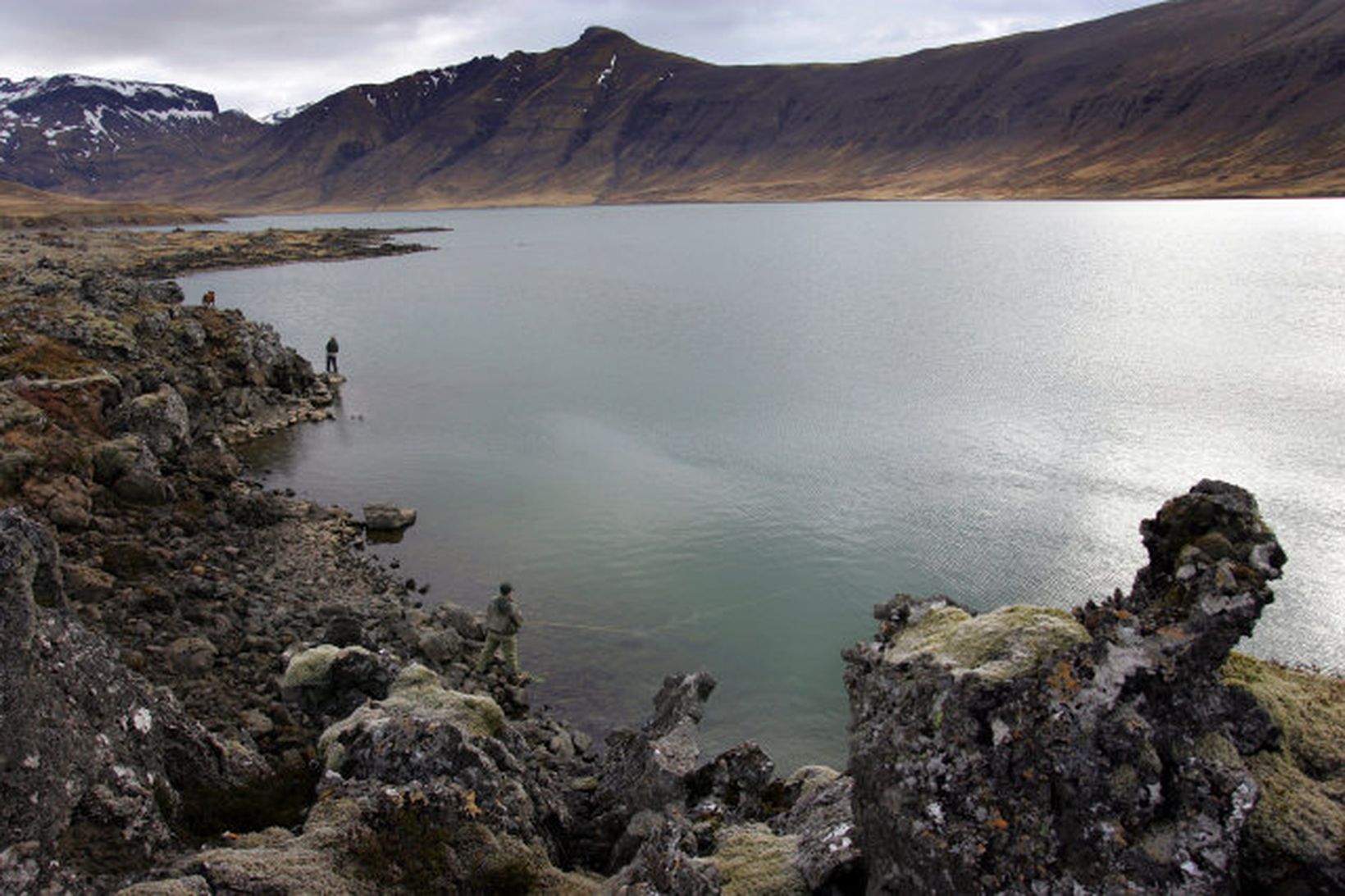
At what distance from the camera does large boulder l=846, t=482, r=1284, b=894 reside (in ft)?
23.4

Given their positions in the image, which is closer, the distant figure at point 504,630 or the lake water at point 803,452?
the distant figure at point 504,630

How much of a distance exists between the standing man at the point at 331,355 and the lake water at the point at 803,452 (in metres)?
2.40

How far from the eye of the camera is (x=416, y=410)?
45.0 metres

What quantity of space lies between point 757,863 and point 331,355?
1930 inches

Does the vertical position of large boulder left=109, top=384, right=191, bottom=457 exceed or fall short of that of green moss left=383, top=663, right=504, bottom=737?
it exceeds it

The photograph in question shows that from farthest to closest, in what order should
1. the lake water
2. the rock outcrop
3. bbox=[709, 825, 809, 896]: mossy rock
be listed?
the lake water < bbox=[709, 825, 809, 896]: mossy rock < the rock outcrop

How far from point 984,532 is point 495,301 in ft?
213

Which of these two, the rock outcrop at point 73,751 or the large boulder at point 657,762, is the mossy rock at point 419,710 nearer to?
the rock outcrop at point 73,751

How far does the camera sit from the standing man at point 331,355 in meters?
50.9

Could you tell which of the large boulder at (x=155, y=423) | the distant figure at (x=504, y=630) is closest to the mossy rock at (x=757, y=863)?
the distant figure at (x=504, y=630)

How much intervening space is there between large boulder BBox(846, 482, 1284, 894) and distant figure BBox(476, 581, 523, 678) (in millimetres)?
11775

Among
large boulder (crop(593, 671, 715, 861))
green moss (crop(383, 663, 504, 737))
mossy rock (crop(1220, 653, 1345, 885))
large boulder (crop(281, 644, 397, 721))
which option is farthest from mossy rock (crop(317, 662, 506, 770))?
mossy rock (crop(1220, 653, 1345, 885))

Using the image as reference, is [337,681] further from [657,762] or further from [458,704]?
[657,762]

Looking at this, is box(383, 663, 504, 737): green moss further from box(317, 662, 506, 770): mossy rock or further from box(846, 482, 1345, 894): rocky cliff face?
box(846, 482, 1345, 894): rocky cliff face
